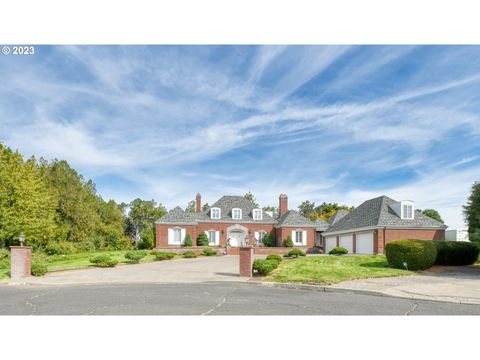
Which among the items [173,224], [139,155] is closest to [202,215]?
[173,224]

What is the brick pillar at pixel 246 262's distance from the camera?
15502 millimetres

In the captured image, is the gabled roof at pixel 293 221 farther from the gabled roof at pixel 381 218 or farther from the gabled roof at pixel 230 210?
the gabled roof at pixel 381 218

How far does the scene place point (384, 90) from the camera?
11.3 metres

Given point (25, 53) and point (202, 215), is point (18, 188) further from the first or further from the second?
point (25, 53)

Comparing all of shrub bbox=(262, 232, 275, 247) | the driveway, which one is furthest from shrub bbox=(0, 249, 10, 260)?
shrub bbox=(262, 232, 275, 247)

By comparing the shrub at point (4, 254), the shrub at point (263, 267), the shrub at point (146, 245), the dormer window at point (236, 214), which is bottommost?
the shrub at point (146, 245)

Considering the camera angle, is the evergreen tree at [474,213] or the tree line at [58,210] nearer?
the evergreen tree at [474,213]

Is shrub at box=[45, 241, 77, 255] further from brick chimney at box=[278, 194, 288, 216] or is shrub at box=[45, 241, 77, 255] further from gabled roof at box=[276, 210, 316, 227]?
brick chimney at box=[278, 194, 288, 216]

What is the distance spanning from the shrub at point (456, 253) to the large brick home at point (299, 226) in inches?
349

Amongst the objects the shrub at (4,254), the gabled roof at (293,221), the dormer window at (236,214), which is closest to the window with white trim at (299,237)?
the gabled roof at (293,221)

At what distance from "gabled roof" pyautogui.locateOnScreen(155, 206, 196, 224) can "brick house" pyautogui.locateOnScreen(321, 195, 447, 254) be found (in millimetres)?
16543

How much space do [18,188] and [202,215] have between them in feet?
61.6

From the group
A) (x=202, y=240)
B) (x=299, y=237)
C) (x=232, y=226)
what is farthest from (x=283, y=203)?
(x=202, y=240)

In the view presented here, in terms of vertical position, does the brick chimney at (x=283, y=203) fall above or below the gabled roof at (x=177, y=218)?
above
